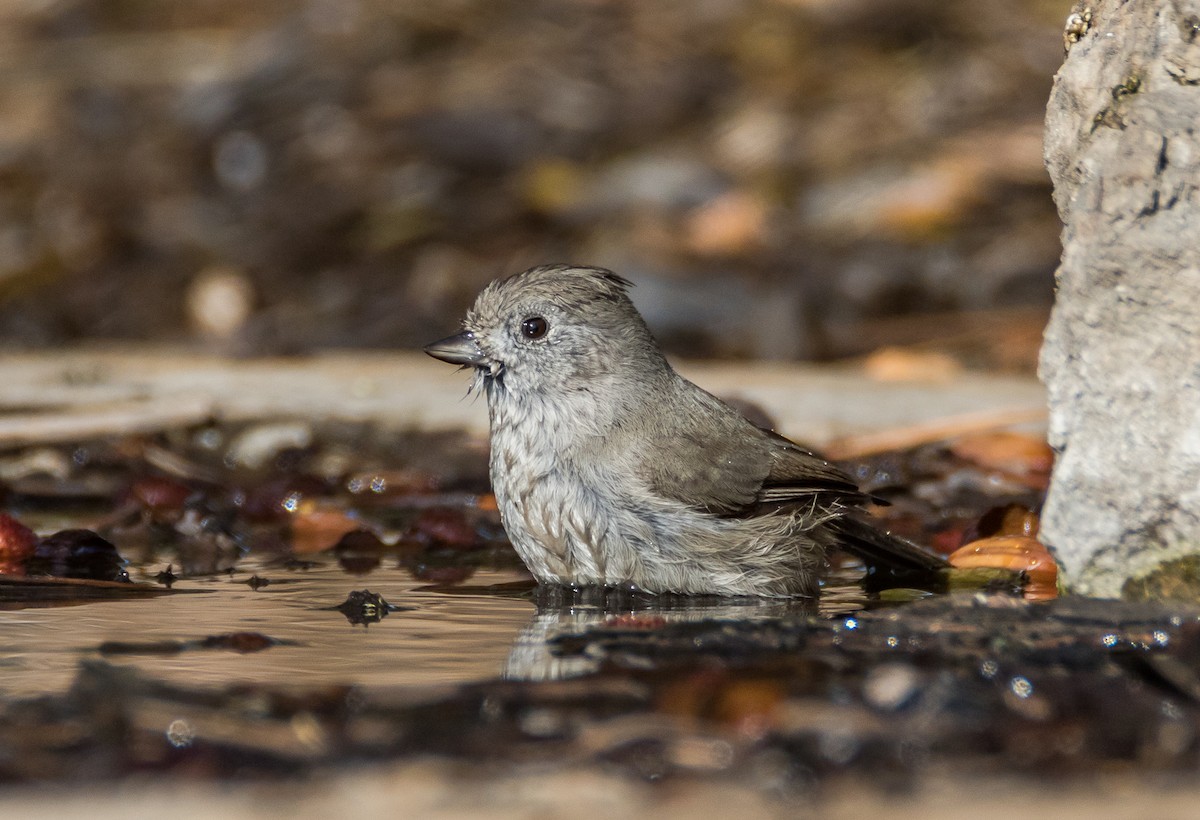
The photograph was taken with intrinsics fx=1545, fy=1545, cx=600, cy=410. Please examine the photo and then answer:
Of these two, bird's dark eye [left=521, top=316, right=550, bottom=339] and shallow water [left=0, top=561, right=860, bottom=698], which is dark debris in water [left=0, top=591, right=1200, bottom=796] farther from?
bird's dark eye [left=521, top=316, right=550, bottom=339]

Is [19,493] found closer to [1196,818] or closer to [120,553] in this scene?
[120,553]

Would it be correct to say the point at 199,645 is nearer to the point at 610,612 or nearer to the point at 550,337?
the point at 610,612

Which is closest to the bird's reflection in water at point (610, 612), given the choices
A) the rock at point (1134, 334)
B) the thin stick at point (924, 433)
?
the rock at point (1134, 334)

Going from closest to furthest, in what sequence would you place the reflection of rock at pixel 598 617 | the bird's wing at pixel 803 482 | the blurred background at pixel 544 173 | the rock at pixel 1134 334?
the reflection of rock at pixel 598 617, the rock at pixel 1134 334, the bird's wing at pixel 803 482, the blurred background at pixel 544 173

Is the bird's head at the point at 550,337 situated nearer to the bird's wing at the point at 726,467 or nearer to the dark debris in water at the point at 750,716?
the bird's wing at the point at 726,467

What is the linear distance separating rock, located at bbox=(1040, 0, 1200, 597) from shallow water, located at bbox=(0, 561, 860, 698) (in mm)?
790

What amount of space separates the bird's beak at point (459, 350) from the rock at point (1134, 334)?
1.79m

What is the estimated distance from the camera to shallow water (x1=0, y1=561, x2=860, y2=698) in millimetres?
2744

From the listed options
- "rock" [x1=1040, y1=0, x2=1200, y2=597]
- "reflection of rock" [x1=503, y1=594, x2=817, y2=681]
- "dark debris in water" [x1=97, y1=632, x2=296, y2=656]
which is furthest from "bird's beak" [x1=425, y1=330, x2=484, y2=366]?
"rock" [x1=1040, y1=0, x2=1200, y2=597]

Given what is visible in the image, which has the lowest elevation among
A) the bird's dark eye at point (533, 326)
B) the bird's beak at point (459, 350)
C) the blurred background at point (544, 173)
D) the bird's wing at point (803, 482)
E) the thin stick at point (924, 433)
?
the bird's wing at point (803, 482)

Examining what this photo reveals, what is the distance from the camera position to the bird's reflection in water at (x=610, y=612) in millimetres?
2738

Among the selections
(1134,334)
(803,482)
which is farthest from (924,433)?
(1134,334)

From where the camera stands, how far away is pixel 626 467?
3975 mm

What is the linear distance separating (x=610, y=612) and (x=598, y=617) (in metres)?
0.14
